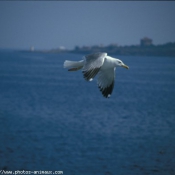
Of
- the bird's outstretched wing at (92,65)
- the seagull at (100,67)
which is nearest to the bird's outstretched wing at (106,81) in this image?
the seagull at (100,67)

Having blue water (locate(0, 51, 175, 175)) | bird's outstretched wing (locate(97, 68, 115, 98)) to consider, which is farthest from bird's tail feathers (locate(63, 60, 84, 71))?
blue water (locate(0, 51, 175, 175))

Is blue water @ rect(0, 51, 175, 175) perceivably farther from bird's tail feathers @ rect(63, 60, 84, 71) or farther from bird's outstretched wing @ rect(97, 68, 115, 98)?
bird's tail feathers @ rect(63, 60, 84, 71)

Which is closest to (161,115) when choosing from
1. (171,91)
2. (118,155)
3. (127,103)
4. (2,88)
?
(127,103)

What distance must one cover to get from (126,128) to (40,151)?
8.30 meters

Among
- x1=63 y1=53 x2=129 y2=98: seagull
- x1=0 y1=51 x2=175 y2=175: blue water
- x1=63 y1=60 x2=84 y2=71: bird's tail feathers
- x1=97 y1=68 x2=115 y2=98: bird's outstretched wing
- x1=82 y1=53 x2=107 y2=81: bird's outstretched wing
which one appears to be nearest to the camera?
x1=82 y1=53 x2=107 y2=81: bird's outstretched wing

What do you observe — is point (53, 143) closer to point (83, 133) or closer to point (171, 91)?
point (83, 133)

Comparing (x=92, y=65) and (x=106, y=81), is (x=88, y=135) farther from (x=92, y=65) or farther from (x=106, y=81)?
(x=92, y=65)

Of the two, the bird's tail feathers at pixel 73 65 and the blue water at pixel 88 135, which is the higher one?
the bird's tail feathers at pixel 73 65

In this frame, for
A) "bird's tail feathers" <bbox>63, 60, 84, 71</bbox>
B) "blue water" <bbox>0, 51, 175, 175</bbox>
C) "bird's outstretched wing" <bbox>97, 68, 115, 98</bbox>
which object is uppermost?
"bird's tail feathers" <bbox>63, 60, 84, 71</bbox>

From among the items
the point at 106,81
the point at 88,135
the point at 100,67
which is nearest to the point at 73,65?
the point at 106,81

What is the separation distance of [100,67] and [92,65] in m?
0.19

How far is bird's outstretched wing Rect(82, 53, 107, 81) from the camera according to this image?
707cm

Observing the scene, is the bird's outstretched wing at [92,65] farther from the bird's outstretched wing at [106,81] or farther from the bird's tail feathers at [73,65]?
the bird's outstretched wing at [106,81]

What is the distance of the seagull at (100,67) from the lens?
7.23m
